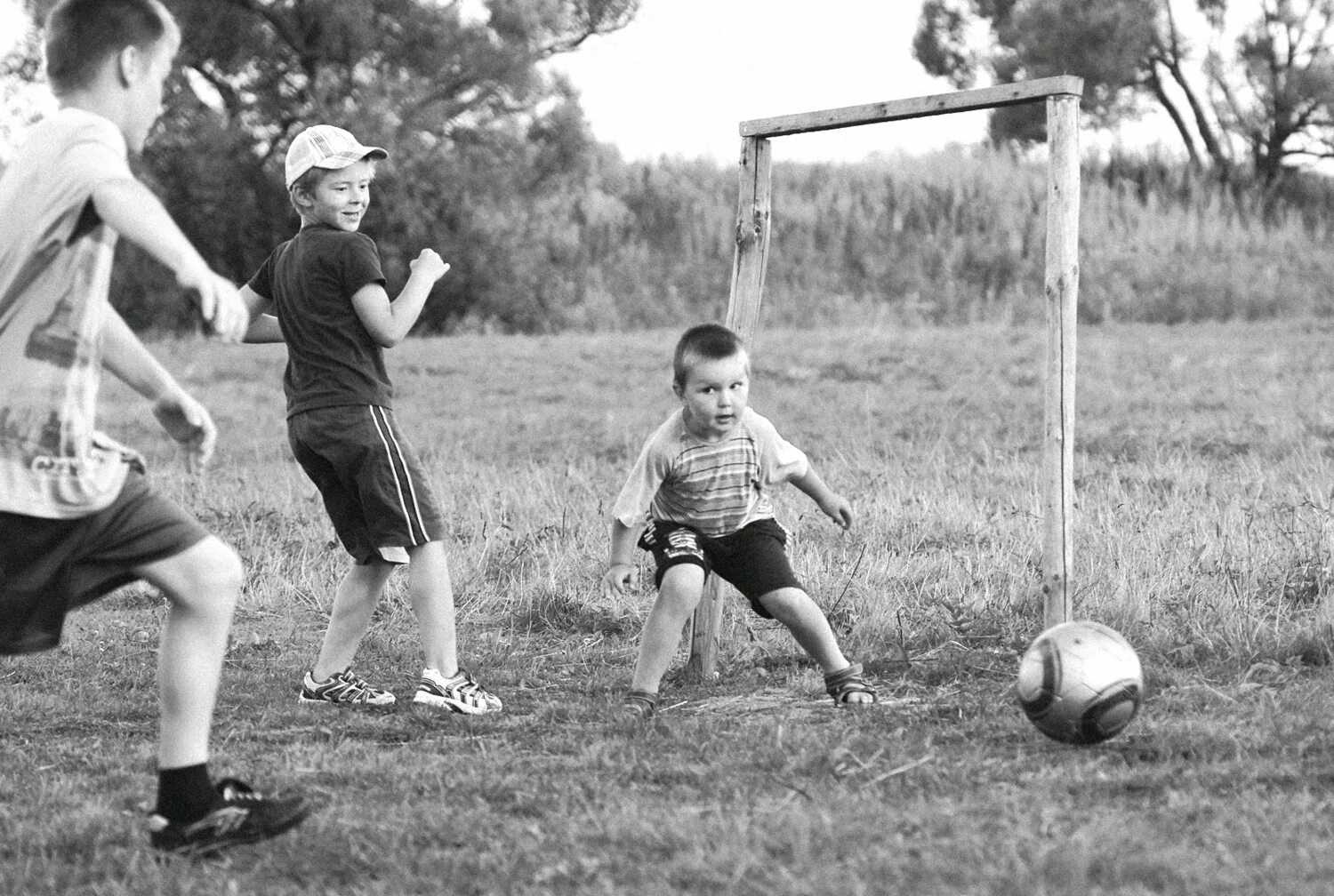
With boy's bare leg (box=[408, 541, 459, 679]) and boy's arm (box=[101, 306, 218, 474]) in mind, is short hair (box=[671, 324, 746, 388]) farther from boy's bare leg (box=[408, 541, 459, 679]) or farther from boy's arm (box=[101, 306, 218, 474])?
boy's arm (box=[101, 306, 218, 474])

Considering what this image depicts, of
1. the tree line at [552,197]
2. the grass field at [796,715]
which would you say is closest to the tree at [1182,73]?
the tree line at [552,197]

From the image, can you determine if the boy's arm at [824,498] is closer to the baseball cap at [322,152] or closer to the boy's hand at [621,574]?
the boy's hand at [621,574]

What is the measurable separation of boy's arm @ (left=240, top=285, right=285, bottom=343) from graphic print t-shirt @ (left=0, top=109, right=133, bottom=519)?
186cm

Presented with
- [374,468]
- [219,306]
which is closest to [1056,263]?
[374,468]

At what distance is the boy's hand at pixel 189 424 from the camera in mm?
3666

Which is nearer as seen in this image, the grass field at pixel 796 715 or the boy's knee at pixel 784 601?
the grass field at pixel 796 715

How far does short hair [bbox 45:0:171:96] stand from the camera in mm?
3564

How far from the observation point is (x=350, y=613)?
559 cm

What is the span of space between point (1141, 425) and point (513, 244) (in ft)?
44.4

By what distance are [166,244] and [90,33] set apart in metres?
0.63

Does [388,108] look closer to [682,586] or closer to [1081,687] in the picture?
[682,586]

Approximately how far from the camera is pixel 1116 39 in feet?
91.4

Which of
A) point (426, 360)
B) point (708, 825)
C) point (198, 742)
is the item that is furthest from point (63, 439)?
point (426, 360)

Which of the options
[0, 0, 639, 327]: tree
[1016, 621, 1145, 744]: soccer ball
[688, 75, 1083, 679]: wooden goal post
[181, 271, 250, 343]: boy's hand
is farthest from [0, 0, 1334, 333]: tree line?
[181, 271, 250, 343]: boy's hand
